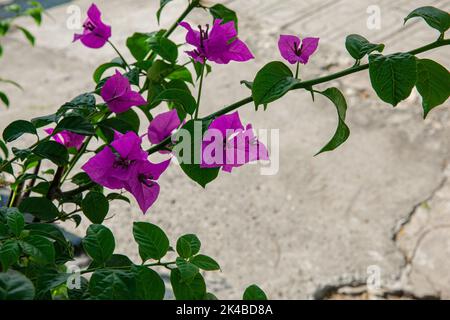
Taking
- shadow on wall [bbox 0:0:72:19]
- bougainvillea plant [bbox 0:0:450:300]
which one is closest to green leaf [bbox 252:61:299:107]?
bougainvillea plant [bbox 0:0:450:300]

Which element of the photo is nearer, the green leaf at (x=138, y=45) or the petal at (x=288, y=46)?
the petal at (x=288, y=46)

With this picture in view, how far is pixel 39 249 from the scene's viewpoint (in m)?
0.53

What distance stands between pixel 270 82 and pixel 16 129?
10.7 inches

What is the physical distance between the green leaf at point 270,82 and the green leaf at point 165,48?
0.21 meters

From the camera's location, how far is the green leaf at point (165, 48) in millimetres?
753

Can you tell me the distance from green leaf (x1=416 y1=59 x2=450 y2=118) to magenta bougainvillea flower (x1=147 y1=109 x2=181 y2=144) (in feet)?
0.82

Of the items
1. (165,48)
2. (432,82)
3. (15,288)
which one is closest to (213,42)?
(165,48)

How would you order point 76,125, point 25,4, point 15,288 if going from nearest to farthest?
point 15,288
point 76,125
point 25,4

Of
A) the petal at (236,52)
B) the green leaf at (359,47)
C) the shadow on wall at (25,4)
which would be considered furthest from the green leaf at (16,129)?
the shadow on wall at (25,4)

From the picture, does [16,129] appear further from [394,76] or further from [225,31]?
[394,76]

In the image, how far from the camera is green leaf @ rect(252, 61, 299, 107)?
1.85ft

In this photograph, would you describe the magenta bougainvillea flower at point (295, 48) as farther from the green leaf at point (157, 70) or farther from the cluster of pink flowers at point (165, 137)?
the green leaf at point (157, 70)

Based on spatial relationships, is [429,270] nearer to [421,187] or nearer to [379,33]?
[421,187]

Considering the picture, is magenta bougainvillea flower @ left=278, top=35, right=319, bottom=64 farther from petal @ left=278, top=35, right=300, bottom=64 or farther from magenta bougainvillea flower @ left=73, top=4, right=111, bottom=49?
magenta bougainvillea flower @ left=73, top=4, right=111, bottom=49
